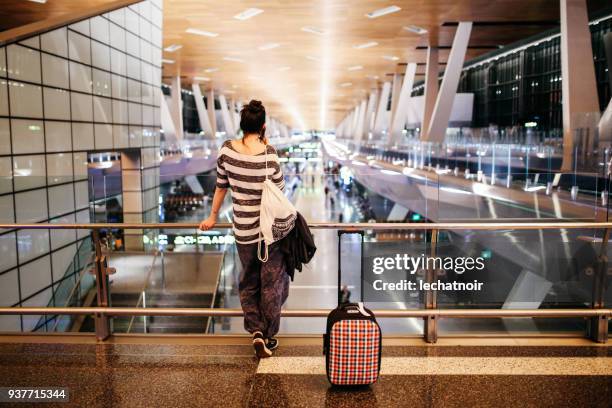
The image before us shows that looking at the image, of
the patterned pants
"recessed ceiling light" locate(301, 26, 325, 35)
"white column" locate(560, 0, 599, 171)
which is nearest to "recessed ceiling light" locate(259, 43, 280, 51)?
"recessed ceiling light" locate(301, 26, 325, 35)

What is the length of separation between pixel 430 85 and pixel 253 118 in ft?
88.9

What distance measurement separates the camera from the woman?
141 inches

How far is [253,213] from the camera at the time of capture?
3.65 meters

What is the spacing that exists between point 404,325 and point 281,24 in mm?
18818

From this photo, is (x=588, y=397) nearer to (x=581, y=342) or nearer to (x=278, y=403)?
(x=581, y=342)

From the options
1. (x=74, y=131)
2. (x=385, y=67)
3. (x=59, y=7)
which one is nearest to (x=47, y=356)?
(x=59, y=7)

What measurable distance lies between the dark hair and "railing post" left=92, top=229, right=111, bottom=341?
1.72 metres

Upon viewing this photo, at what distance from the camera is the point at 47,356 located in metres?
3.98

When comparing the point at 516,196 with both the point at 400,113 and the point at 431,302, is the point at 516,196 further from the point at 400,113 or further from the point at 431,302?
the point at 400,113

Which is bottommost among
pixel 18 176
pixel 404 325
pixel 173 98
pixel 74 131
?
pixel 404 325

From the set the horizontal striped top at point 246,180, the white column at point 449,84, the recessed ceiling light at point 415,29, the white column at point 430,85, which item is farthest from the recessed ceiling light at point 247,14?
the horizontal striped top at point 246,180

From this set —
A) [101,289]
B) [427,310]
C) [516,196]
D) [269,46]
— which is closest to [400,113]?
[269,46]

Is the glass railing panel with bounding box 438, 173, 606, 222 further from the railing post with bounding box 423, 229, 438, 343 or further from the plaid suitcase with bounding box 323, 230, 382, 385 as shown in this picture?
the plaid suitcase with bounding box 323, 230, 382, 385

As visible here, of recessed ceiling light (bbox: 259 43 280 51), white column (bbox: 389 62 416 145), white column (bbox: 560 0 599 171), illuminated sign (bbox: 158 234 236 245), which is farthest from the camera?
white column (bbox: 389 62 416 145)
